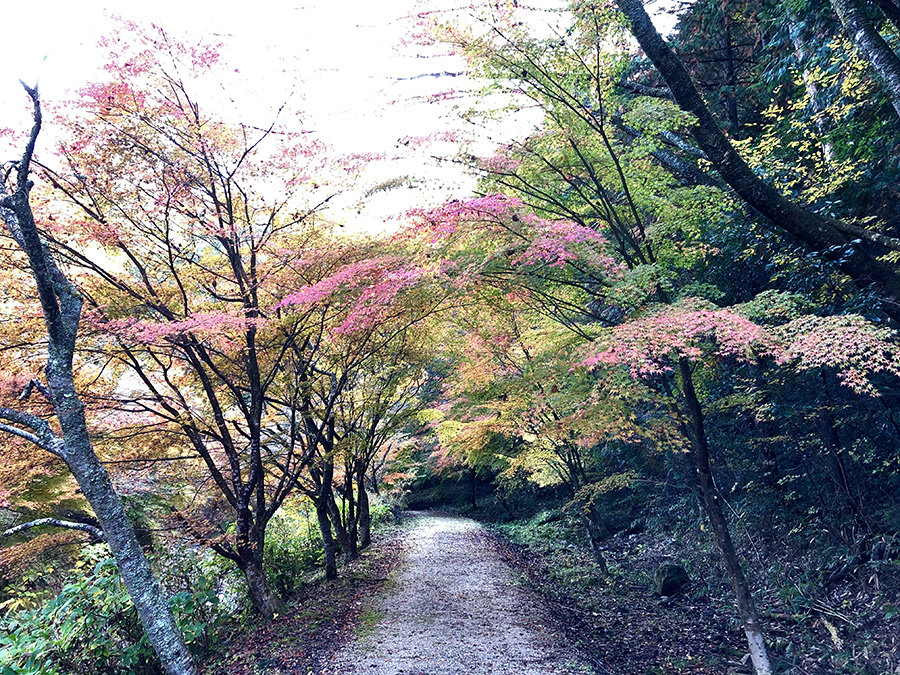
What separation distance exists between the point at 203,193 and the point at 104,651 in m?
5.64

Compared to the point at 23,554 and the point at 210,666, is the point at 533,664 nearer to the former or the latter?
the point at 210,666

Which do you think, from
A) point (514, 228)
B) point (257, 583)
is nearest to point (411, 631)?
point (257, 583)

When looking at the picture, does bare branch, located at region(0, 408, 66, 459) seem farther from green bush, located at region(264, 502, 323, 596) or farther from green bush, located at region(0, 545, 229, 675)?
green bush, located at region(264, 502, 323, 596)

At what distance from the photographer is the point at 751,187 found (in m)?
4.42

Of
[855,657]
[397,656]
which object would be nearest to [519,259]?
[397,656]

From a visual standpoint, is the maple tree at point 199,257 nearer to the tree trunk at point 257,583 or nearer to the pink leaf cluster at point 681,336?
the tree trunk at point 257,583

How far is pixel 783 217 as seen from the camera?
4.52 m

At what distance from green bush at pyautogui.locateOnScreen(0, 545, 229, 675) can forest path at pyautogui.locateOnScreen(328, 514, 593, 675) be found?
7.56 feet

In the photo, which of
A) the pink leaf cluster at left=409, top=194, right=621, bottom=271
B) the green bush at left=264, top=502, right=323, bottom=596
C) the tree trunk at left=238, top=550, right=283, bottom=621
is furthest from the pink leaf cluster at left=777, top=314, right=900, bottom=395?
the green bush at left=264, top=502, right=323, bottom=596

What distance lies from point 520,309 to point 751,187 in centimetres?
321

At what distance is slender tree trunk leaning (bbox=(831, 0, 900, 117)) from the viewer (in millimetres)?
4383

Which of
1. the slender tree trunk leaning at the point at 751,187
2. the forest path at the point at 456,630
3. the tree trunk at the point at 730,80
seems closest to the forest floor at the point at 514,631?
the forest path at the point at 456,630

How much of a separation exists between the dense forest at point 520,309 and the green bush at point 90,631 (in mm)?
36

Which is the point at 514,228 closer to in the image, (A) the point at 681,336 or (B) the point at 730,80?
(A) the point at 681,336
